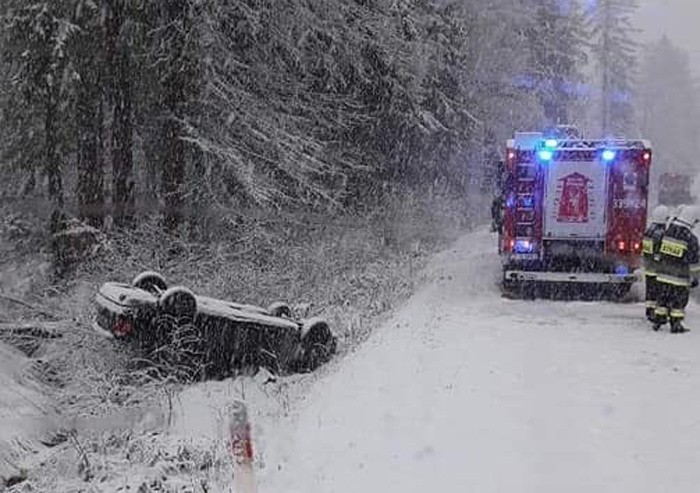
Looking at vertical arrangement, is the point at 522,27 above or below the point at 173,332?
above

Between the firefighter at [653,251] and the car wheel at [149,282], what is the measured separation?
6.99 m

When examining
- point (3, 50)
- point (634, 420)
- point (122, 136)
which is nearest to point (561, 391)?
point (634, 420)

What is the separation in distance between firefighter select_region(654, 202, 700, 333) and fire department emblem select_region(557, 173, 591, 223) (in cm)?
276

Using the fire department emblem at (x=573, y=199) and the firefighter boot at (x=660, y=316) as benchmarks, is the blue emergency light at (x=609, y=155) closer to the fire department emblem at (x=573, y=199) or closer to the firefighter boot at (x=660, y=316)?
the fire department emblem at (x=573, y=199)

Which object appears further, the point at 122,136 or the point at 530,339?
the point at 122,136

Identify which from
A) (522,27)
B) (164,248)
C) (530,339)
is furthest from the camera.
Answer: (522,27)

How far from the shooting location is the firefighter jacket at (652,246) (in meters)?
12.0

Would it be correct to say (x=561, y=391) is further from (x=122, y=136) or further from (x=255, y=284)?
(x=122, y=136)

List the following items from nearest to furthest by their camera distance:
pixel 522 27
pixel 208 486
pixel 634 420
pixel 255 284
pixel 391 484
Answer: pixel 391 484 → pixel 208 486 → pixel 634 420 → pixel 255 284 → pixel 522 27

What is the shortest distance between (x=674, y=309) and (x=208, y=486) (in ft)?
24.5

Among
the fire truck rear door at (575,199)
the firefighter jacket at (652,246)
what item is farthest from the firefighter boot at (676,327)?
the fire truck rear door at (575,199)

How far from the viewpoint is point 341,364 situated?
10.5 meters

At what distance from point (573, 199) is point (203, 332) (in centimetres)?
689

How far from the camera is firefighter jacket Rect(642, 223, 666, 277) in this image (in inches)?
471
